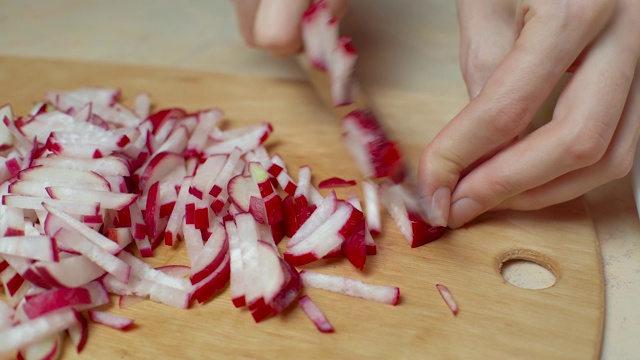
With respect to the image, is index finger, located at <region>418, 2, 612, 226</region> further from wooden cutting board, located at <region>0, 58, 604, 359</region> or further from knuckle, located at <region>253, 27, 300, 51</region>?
knuckle, located at <region>253, 27, 300, 51</region>

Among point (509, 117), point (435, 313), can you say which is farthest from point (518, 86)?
point (435, 313)

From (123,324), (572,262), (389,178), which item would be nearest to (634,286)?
(572,262)

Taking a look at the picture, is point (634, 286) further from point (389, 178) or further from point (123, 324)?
point (123, 324)

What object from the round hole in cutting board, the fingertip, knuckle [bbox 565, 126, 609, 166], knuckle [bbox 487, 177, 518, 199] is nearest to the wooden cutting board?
the round hole in cutting board

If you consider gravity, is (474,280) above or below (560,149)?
below

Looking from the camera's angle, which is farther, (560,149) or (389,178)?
(389,178)

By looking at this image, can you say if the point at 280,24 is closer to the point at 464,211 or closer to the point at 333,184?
the point at 333,184
